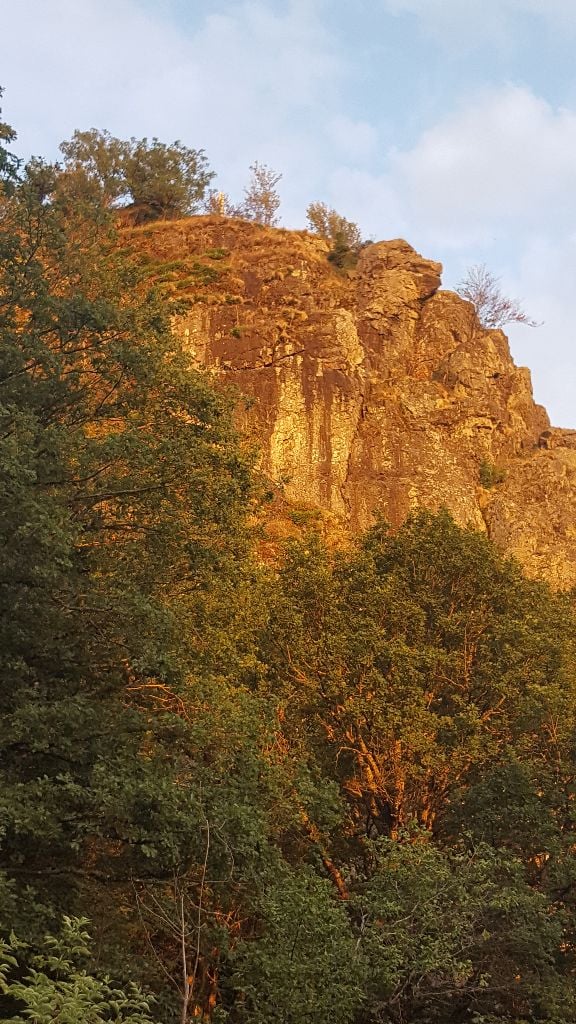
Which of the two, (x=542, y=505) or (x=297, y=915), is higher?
(x=542, y=505)

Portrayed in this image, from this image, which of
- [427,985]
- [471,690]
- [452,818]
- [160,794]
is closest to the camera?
[160,794]

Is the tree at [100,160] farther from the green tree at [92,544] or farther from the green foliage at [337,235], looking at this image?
the green tree at [92,544]

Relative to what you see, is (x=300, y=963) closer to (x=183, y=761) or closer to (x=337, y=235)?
(x=183, y=761)

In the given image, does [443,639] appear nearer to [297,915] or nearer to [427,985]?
[427,985]

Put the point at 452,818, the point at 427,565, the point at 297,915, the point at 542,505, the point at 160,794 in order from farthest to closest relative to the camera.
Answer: the point at 542,505 < the point at 427,565 < the point at 452,818 < the point at 297,915 < the point at 160,794

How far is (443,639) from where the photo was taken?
2362 centimetres

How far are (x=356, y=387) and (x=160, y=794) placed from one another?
39.5 meters

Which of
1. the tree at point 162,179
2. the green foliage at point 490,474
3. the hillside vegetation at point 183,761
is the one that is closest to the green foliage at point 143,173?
the tree at point 162,179

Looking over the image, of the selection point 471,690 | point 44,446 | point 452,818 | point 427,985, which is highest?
point 44,446

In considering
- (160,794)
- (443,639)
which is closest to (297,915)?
(160,794)

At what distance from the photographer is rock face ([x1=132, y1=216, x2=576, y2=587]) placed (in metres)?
47.3

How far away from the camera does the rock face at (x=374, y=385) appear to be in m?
47.3

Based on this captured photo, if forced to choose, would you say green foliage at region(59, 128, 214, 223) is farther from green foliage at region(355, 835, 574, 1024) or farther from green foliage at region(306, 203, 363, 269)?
green foliage at region(355, 835, 574, 1024)

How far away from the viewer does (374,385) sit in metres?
51.0
